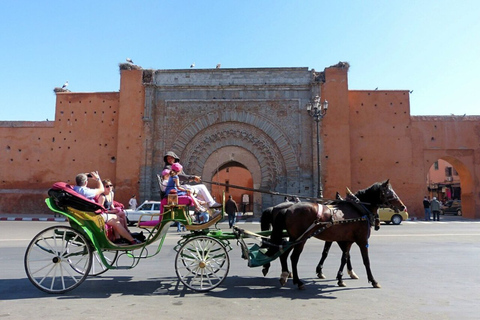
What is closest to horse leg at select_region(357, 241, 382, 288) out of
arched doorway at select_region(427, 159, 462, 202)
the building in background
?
the building in background

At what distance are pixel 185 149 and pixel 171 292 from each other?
48.4 feet

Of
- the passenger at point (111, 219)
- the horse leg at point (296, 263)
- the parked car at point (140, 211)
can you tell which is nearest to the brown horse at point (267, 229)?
the horse leg at point (296, 263)

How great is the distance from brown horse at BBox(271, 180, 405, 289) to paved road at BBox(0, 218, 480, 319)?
18.7 inches

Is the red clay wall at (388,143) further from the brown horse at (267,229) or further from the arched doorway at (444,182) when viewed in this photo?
the arched doorway at (444,182)

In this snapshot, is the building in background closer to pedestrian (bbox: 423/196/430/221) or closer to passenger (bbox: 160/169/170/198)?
pedestrian (bbox: 423/196/430/221)

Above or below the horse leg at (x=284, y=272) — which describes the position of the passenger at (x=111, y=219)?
above

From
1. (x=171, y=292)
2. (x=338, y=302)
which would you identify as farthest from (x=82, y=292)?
(x=338, y=302)

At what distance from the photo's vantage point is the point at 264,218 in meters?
5.62

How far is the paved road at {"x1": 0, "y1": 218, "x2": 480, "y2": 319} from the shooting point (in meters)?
3.48

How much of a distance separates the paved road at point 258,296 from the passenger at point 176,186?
3.75ft

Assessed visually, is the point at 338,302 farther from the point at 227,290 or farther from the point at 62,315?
the point at 62,315

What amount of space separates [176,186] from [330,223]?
2219 mm

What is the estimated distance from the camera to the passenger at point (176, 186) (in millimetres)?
4707

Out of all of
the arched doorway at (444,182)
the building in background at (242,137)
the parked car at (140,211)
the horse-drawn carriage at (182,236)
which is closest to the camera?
the horse-drawn carriage at (182,236)
